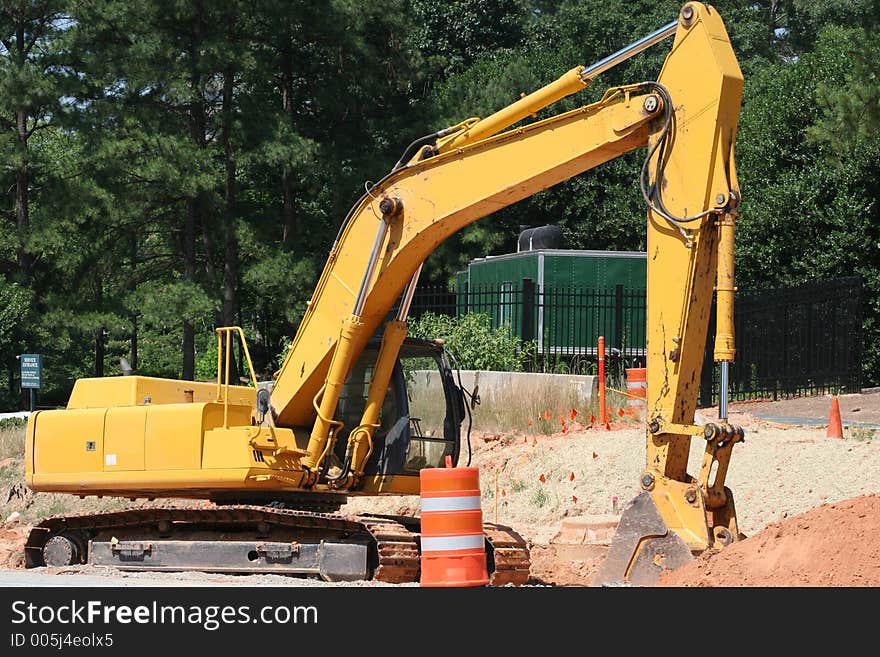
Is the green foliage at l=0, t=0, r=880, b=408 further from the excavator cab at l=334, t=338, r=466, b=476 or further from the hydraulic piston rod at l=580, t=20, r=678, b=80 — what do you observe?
the hydraulic piston rod at l=580, t=20, r=678, b=80

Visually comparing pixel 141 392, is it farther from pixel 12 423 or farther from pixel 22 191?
pixel 22 191

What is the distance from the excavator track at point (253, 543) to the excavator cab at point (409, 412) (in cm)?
61

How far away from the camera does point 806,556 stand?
8.67 m

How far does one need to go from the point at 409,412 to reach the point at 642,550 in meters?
3.55

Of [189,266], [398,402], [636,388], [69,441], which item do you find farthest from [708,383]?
[189,266]

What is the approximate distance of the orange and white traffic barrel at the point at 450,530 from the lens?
9266mm

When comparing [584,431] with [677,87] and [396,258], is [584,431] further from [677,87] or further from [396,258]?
[677,87]

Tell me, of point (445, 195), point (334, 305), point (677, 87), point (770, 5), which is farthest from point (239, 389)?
point (770, 5)

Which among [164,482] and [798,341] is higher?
[798,341]

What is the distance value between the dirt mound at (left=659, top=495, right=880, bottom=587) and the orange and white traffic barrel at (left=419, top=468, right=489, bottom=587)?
1391 mm

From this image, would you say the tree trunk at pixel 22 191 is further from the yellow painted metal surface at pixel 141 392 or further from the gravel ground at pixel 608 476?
the yellow painted metal surface at pixel 141 392

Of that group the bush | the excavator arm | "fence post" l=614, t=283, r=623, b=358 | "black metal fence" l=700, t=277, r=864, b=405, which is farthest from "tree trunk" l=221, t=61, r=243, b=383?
the excavator arm

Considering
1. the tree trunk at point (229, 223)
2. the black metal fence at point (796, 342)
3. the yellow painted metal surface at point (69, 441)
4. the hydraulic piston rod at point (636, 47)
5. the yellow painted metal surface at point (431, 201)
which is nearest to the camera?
the hydraulic piston rod at point (636, 47)

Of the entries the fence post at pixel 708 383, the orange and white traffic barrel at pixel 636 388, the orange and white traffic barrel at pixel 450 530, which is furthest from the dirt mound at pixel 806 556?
the fence post at pixel 708 383
